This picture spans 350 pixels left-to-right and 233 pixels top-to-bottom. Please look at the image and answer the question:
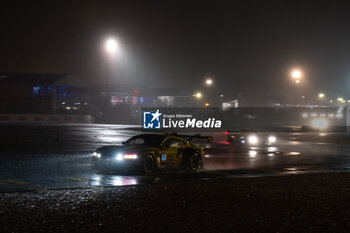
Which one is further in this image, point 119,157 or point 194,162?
point 194,162

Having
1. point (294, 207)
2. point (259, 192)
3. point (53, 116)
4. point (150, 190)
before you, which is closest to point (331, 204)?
point (294, 207)

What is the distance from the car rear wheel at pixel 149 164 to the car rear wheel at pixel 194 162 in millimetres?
1746

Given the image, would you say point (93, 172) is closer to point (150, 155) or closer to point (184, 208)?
point (150, 155)

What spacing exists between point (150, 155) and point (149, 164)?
0.95ft

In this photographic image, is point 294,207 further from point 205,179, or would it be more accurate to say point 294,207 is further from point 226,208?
point 205,179

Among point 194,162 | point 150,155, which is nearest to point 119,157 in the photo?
point 150,155

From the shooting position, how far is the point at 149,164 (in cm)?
1580

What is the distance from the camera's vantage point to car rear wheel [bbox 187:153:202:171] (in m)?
17.2

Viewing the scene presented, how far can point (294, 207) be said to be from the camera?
392 inches

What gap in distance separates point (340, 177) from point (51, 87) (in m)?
83.1

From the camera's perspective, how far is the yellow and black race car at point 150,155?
15.4 metres

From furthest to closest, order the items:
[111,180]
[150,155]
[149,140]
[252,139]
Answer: [252,139], [149,140], [150,155], [111,180]

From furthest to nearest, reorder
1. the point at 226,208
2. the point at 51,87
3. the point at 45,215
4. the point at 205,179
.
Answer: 1. the point at 51,87
2. the point at 205,179
3. the point at 226,208
4. the point at 45,215
